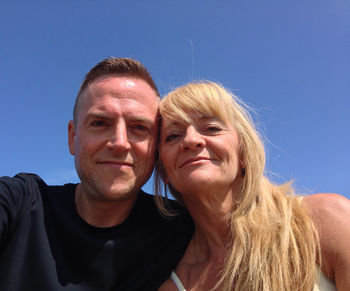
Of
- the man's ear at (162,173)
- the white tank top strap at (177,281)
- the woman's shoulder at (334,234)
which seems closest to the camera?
the woman's shoulder at (334,234)

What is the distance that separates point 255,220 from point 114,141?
158 centimetres

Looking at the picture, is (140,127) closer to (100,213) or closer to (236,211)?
(100,213)

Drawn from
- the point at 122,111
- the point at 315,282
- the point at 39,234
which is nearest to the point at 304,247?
the point at 315,282

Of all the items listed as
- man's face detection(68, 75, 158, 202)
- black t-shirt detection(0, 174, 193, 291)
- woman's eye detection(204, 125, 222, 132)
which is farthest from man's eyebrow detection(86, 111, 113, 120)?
woman's eye detection(204, 125, 222, 132)

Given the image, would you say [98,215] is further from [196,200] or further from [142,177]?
[196,200]

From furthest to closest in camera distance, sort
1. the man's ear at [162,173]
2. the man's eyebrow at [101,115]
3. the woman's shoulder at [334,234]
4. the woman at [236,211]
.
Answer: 1. the man's ear at [162,173]
2. the man's eyebrow at [101,115]
3. the woman at [236,211]
4. the woman's shoulder at [334,234]

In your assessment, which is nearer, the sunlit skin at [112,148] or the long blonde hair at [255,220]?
the long blonde hair at [255,220]

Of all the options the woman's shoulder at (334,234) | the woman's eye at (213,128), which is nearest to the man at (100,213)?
the woman's eye at (213,128)

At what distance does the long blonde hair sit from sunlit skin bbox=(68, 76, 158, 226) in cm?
31

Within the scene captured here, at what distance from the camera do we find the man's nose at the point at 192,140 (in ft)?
9.69

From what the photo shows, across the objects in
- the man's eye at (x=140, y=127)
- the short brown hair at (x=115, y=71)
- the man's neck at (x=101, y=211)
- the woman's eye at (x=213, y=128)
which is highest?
the short brown hair at (x=115, y=71)

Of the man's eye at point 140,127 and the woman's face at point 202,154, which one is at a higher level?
the man's eye at point 140,127

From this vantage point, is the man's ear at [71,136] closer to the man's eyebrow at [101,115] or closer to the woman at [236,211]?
the man's eyebrow at [101,115]

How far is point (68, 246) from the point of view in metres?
2.86
